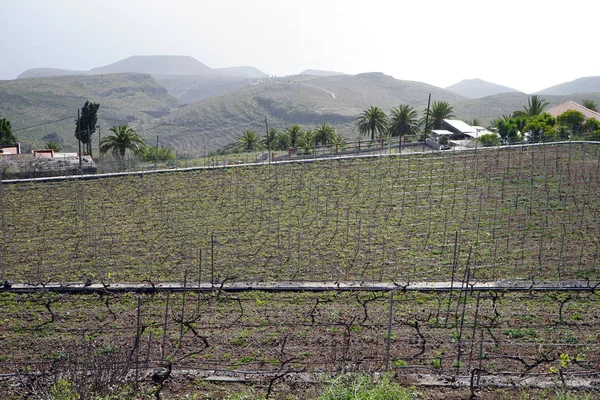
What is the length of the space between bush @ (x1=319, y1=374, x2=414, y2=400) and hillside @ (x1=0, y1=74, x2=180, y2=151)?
50.2 meters

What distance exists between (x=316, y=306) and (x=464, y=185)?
356 inches

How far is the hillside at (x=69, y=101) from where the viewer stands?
70375mm

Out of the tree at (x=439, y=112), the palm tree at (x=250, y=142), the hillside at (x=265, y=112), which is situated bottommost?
the palm tree at (x=250, y=142)

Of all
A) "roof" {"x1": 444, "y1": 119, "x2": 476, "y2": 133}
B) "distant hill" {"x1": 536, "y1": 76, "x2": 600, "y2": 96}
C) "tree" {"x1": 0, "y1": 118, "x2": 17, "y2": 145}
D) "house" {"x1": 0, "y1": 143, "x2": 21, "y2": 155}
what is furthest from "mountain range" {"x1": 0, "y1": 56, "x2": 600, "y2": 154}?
"distant hill" {"x1": 536, "y1": 76, "x2": 600, "y2": 96}

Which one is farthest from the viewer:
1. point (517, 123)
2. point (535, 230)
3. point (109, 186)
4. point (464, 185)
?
point (517, 123)

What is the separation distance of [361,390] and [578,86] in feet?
626

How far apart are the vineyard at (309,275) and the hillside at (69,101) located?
4038cm

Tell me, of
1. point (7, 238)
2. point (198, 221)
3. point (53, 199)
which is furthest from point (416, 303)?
point (53, 199)

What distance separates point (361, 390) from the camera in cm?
602

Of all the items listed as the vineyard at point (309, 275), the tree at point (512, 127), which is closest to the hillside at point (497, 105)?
the tree at point (512, 127)

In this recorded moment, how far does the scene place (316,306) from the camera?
9312mm

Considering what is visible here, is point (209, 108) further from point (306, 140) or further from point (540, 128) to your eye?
point (540, 128)

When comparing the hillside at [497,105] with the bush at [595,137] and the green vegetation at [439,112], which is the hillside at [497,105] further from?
the bush at [595,137]

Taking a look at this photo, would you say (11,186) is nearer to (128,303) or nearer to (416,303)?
(128,303)
